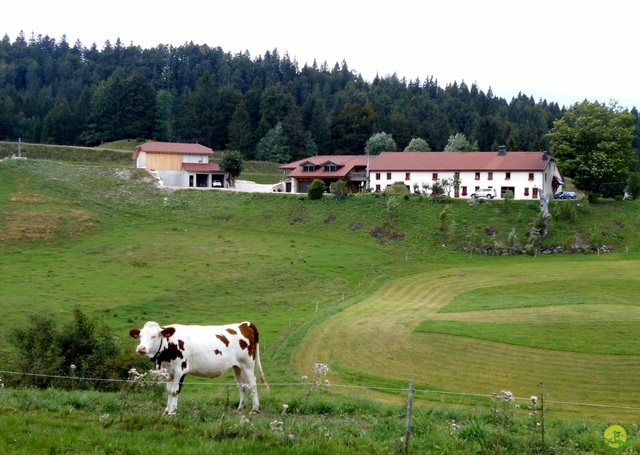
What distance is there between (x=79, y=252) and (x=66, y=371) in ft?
116

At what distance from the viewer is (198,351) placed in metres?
15.1

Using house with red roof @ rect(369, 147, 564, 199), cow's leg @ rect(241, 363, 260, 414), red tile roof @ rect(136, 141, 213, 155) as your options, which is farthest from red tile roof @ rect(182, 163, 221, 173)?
cow's leg @ rect(241, 363, 260, 414)

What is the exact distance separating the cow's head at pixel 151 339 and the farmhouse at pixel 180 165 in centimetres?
7017

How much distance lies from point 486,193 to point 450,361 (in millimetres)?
47730

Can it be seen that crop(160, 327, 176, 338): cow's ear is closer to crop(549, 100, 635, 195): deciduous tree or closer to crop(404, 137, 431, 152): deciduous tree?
crop(549, 100, 635, 195): deciduous tree

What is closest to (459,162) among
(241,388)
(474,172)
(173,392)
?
(474,172)

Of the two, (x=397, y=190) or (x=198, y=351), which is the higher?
(x=397, y=190)

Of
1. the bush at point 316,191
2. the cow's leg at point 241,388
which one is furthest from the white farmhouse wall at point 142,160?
the cow's leg at point 241,388

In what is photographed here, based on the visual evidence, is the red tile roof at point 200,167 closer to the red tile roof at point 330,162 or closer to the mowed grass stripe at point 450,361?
the red tile roof at point 330,162

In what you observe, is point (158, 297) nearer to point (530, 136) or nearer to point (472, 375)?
point (472, 375)

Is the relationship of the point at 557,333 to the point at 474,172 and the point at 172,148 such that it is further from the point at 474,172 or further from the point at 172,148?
the point at 172,148

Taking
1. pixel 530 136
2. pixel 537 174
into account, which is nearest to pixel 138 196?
pixel 537 174

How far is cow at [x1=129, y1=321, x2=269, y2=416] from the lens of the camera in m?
14.3

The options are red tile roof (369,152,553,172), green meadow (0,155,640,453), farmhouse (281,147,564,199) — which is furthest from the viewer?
red tile roof (369,152,553,172)
